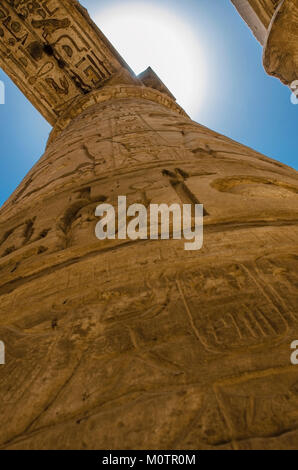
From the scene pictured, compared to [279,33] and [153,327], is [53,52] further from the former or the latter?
[153,327]

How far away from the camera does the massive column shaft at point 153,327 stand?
764 mm

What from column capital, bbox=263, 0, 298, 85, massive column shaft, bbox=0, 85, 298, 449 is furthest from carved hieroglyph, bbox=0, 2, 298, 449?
column capital, bbox=263, 0, 298, 85

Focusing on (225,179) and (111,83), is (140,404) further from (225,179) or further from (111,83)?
(111,83)

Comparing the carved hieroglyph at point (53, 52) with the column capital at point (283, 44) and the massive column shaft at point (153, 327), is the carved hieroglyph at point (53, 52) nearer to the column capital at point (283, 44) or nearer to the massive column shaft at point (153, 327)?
the column capital at point (283, 44)

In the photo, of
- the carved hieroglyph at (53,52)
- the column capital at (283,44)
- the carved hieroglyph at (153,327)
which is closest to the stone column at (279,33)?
A: the column capital at (283,44)

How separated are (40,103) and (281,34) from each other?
195 inches

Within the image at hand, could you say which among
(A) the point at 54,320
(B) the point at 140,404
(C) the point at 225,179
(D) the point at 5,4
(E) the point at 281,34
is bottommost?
(B) the point at 140,404

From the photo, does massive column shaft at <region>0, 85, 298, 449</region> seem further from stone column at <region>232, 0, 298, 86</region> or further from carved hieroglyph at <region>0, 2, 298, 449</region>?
stone column at <region>232, 0, 298, 86</region>

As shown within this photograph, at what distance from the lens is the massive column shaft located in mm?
764

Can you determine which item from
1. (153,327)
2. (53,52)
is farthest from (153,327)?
(53,52)

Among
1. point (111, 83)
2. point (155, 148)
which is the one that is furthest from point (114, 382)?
point (111, 83)

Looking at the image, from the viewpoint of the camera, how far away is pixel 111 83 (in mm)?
7500

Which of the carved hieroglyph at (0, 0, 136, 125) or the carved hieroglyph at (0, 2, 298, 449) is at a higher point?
the carved hieroglyph at (0, 0, 136, 125)

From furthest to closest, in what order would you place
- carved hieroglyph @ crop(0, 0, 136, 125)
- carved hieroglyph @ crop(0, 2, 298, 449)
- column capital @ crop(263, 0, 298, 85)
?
carved hieroglyph @ crop(0, 0, 136, 125) → column capital @ crop(263, 0, 298, 85) → carved hieroglyph @ crop(0, 2, 298, 449)
